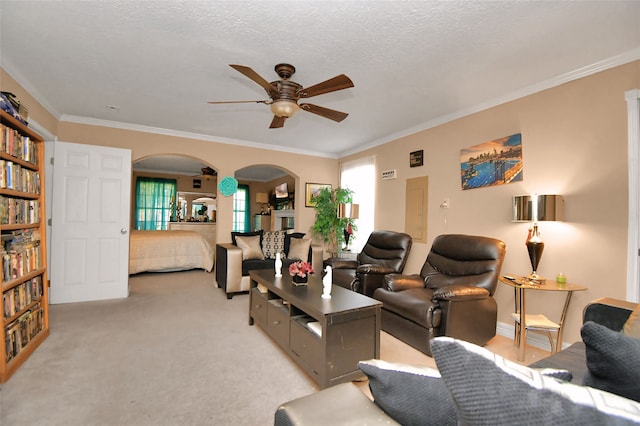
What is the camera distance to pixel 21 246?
242 cm

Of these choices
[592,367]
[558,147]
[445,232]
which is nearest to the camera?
[592,367]

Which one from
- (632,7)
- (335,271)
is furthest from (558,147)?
(335,271)

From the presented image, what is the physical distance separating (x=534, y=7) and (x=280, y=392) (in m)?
2.95

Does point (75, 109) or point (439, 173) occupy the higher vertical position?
point (75, 109)

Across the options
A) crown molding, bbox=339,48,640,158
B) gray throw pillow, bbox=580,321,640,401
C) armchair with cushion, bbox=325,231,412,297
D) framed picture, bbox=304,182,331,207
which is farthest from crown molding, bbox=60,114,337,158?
gray throw pillow, bbox=580,321,640,401

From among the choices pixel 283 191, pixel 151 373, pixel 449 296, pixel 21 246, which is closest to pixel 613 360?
pixel 449 296

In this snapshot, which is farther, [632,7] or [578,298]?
[578,298]

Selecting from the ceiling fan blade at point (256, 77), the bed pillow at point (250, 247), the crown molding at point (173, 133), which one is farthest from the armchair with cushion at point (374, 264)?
the crown molding at point (173, 133)

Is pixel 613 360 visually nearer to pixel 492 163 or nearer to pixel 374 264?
pixel 492 163

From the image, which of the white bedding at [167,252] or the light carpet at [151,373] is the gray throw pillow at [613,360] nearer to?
the light carpet at [151,373]

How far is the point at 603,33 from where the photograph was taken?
82.7 inches

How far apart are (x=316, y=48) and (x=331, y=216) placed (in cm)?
343

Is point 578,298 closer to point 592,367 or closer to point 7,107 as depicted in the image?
point 592,367

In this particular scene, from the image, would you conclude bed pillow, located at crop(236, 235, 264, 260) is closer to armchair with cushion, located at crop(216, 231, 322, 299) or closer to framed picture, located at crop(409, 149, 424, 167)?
armchair with cushion, located at crop(216, 231, 322, 299)
